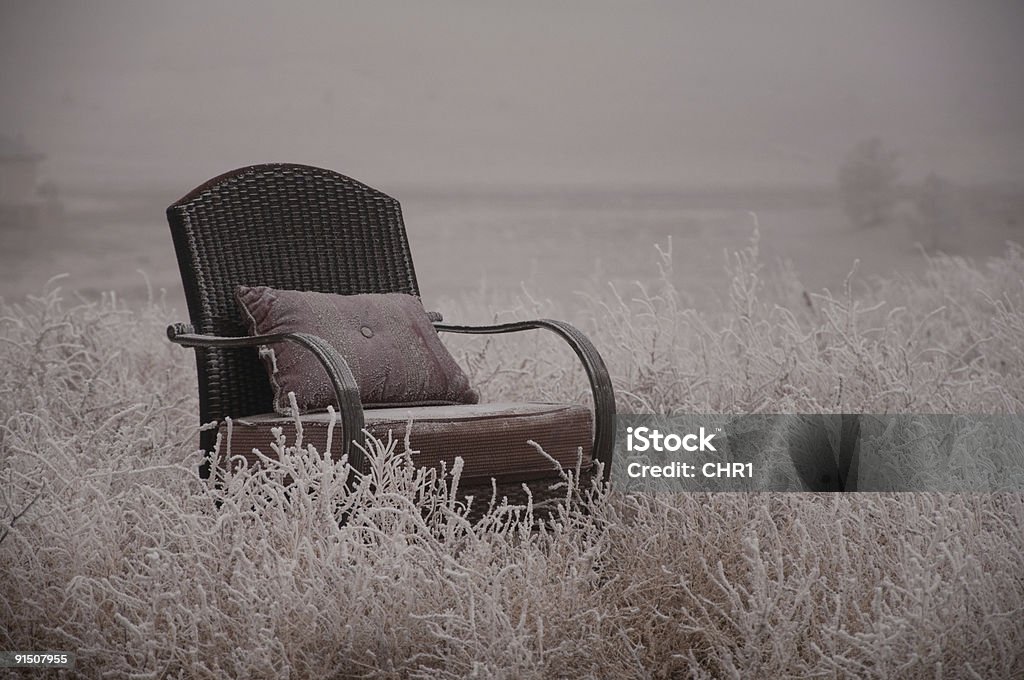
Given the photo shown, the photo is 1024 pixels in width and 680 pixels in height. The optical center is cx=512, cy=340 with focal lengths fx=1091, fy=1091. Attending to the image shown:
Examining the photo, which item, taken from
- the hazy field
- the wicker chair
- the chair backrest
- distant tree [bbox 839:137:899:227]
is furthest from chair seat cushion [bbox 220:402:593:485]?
distant tree [bbox 839:137:899:227]

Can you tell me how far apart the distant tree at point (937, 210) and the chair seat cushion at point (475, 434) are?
3.80 metres

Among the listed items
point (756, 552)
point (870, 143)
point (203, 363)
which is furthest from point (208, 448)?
point (870, 143)

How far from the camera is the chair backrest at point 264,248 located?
2.87m

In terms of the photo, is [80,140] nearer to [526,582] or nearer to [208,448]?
[208,448]

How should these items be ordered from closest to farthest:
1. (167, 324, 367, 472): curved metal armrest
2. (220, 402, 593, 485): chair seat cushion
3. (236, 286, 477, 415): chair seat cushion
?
1. (167, 324, 367, 472): curved metal armrest
2. (220, 402, 593, 485): chair seat cushion
3. (236, 286, 477, 415): chair seat cushion

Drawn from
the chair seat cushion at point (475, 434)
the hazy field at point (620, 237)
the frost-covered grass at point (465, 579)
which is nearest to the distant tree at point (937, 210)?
the hazy field at point (620, 237)

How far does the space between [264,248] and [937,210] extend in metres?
4.14

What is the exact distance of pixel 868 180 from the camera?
580 centimetres

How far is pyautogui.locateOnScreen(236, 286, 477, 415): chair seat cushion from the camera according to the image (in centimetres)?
270

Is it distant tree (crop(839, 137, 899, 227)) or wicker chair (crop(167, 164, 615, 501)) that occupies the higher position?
distant tree (crop(839, 137, 899, 227))

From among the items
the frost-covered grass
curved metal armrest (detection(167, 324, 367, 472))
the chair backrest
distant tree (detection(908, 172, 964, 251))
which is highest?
distant tree (detection(908, 172, 964, 251))

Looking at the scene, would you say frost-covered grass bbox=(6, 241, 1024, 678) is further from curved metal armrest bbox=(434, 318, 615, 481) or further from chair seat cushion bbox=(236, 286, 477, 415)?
chair seat cushion bbox=(236, 286, 477, 415)

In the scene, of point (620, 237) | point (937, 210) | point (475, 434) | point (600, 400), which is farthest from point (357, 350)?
point (937, 210)

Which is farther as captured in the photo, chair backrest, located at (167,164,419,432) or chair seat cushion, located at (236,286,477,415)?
chair backrest, located at (167,164,419,432)
